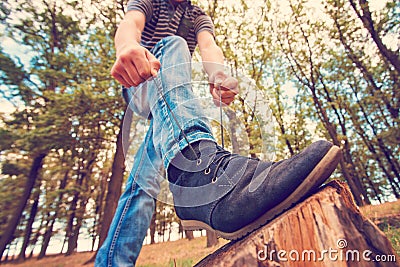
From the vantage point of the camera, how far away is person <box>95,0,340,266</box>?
82 cm

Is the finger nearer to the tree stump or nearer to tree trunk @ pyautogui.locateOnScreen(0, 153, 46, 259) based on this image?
the tree stump

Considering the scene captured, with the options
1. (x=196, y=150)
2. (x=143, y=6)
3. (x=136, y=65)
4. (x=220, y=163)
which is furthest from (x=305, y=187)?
(x=143, y=6)

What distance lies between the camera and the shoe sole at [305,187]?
30.9 inches

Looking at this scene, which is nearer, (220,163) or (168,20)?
(220,163)

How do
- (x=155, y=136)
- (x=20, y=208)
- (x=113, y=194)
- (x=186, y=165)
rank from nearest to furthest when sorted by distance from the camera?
(x=186, y=165) < (x=155, y=136) < (x=113, y=194) < (x=20, y=208)

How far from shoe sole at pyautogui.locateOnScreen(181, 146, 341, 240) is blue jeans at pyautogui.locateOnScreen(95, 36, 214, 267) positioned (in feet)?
1.21

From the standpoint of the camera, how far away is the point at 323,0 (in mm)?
11406

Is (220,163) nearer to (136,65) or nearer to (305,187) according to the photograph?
(305,187)

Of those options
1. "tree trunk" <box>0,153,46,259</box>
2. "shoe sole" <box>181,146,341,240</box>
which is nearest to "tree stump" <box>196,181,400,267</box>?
"shoe sole" <box>181,146,341,240</box>

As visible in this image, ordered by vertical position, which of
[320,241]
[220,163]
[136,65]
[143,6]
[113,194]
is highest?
[113,194]

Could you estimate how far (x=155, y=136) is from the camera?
120 centimetres

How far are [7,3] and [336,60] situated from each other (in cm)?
1445

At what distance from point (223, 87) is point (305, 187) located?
0.67m

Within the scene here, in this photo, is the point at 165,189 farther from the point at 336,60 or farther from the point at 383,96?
the point at 336,60
